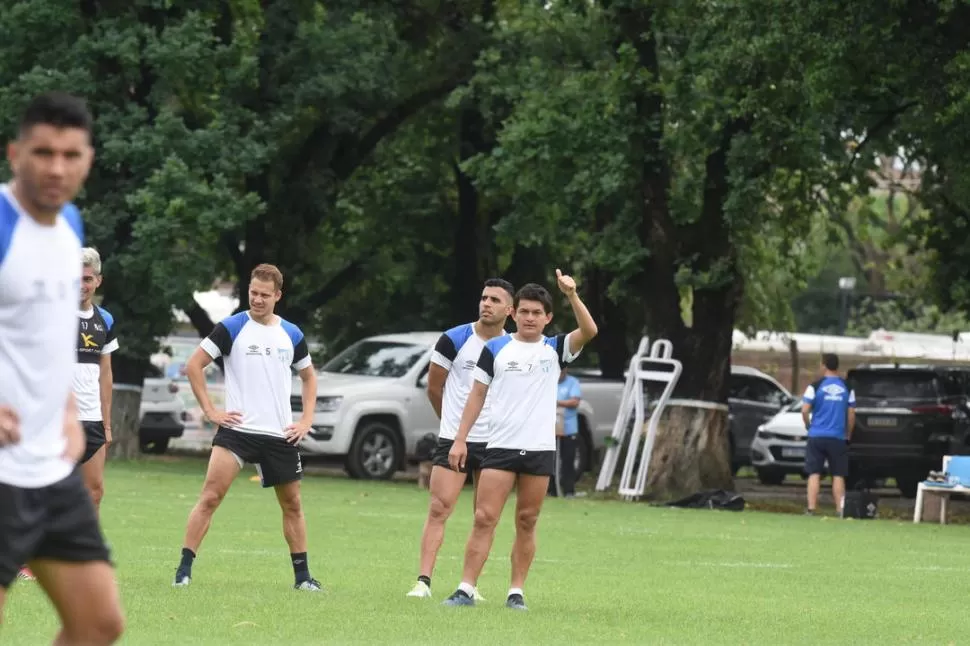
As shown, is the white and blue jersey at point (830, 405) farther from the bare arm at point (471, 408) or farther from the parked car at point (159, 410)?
the parked car at point (159, 410)

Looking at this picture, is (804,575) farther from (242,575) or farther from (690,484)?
(690,484)

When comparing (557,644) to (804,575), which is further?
(804,575)

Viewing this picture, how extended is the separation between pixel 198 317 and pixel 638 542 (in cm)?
1857

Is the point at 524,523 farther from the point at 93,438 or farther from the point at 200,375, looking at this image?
the point at 93,438

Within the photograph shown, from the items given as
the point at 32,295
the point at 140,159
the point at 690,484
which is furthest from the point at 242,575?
the point at 140,159

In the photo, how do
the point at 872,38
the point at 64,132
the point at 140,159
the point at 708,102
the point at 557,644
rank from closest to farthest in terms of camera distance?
the point at 64,132 → the point at 557,644 → the point at 872,38 → the point at 708,102 → the point at 140,159

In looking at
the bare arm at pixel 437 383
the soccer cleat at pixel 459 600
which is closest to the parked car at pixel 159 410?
the bare arm at pixel 437 383

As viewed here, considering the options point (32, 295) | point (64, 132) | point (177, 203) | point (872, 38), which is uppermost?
point (872, 38)

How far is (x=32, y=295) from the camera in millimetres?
5816

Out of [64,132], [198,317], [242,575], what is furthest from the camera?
[198,317]

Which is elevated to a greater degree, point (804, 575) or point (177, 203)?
point (177, 203)

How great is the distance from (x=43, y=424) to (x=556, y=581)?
8.52m

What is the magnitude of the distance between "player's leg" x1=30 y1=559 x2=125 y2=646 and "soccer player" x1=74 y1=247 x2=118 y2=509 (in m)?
6.98

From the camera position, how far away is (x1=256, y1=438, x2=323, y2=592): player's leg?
12055 mm
